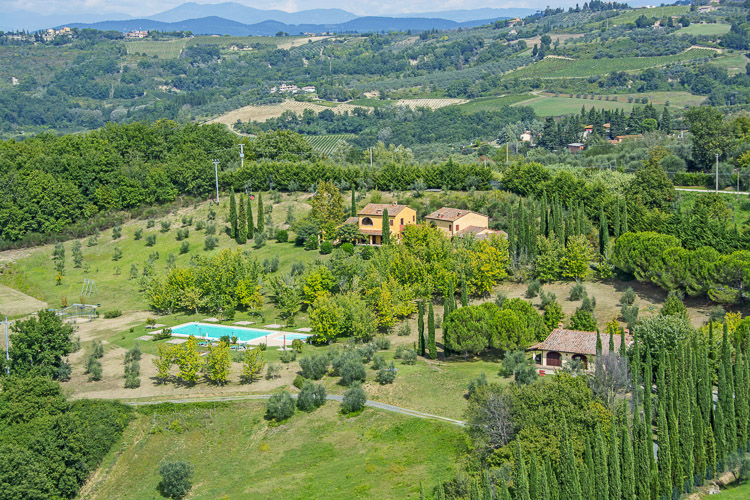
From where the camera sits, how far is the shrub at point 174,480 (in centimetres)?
4312

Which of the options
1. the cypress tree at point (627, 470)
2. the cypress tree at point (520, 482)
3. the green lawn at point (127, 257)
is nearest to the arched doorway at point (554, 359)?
the cypress tree at point (627, 470)

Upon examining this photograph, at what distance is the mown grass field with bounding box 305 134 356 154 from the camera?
177250mm

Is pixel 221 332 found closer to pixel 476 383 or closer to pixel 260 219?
pixel 260 219

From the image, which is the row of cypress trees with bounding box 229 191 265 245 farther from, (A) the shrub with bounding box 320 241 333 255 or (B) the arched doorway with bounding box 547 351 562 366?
(B) the arched doorway with bounding box 547 351 562 366

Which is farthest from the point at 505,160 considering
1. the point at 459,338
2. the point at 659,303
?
the point at 459,338

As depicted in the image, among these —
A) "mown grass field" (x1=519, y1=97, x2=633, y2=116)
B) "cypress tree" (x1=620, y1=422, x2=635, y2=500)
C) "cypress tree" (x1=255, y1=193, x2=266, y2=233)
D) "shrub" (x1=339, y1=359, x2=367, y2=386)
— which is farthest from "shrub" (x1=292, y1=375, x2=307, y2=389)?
"mown grass field" (x1=519, y1=97, x2=633, y2=116)

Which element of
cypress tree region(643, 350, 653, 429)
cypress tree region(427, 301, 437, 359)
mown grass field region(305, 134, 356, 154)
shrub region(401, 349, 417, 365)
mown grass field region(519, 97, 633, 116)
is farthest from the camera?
mown grass field region(519, 97, 633, 116)

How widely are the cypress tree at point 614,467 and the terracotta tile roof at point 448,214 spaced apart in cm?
4726

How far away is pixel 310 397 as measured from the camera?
49906 millimetres

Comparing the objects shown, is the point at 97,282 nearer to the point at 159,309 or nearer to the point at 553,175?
the point at 159,309

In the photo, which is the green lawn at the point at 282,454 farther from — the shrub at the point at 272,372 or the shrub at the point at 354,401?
the shrub at the point at 272,372

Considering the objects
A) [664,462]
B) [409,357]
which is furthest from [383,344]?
[664,462]

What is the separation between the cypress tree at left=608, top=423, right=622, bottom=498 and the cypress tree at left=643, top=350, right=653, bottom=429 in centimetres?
269

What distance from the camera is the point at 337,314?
62.0 metres
